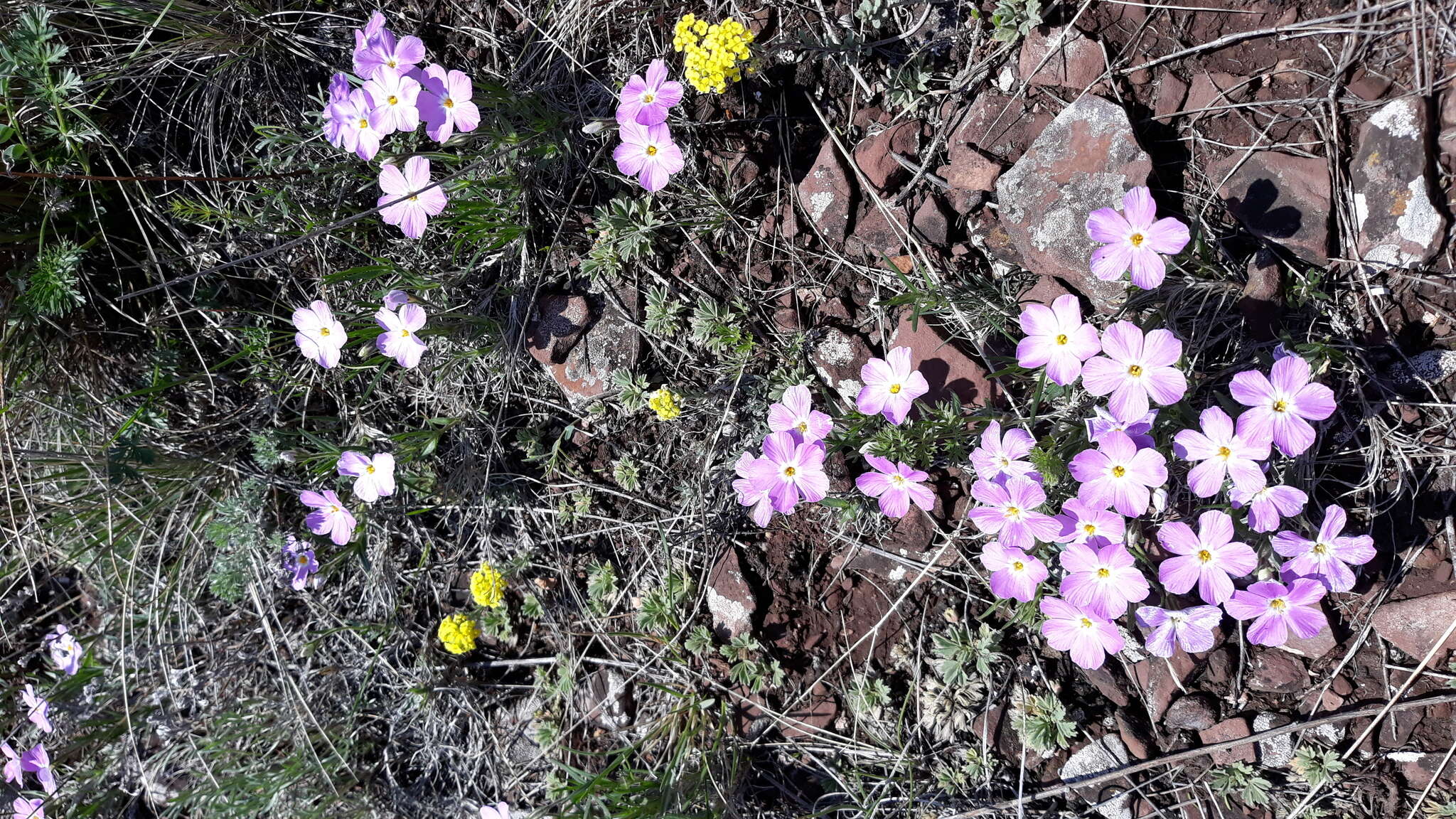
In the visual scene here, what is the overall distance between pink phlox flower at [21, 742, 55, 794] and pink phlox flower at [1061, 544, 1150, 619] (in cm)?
474

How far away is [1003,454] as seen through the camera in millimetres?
2715

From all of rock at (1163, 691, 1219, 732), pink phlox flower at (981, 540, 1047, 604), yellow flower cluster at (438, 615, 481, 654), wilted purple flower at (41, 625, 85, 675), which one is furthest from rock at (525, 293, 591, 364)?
wilted purple flower at (41, 625, 85, 675)

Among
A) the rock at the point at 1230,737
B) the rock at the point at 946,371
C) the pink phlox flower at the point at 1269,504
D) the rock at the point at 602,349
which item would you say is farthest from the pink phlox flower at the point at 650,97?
the rock at the point at 1230,737

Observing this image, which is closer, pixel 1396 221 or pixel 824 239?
pixel 1396 221

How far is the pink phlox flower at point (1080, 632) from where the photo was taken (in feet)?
8.80

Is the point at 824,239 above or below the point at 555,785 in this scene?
above

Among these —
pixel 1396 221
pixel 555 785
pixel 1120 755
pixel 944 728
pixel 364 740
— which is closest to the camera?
pixel 1396 221

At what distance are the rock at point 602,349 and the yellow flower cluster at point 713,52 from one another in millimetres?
914

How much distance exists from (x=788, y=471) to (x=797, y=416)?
0.68 ft

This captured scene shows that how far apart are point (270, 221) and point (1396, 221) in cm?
433

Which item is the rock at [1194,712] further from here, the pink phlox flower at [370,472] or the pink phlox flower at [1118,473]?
the pink phlox flower at [370,472]

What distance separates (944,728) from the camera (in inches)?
127

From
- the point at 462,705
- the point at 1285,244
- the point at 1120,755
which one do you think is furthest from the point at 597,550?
the point at 1285,244

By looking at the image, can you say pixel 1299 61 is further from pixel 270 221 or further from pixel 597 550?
pixel 270 221
